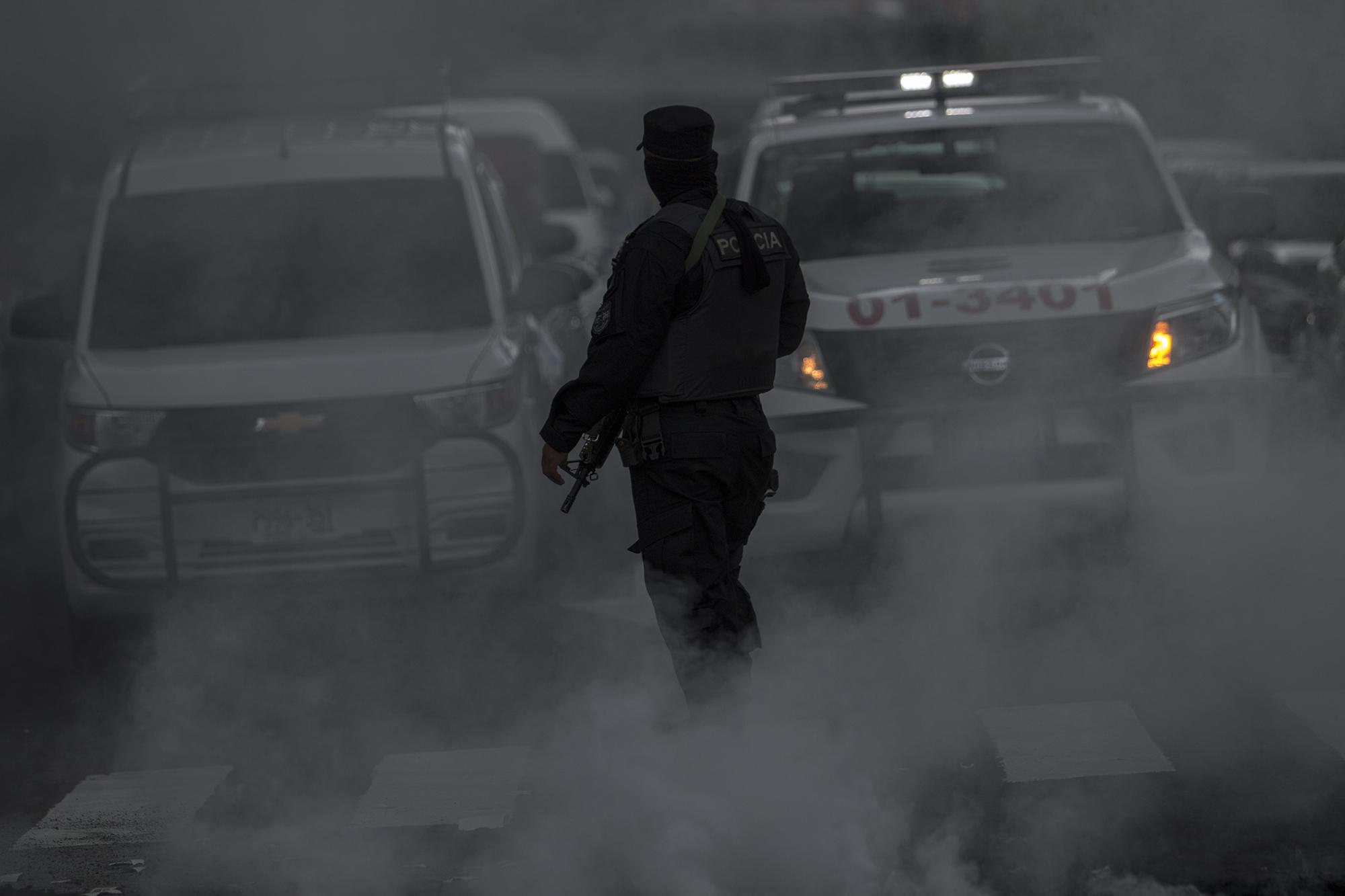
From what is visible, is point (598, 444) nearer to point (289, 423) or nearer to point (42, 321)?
point (289, 423)

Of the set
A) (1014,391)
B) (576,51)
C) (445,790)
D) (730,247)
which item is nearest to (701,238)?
(730,247)

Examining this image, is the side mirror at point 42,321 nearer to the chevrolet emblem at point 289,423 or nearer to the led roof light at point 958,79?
the chevrolet emblem at point 289,423

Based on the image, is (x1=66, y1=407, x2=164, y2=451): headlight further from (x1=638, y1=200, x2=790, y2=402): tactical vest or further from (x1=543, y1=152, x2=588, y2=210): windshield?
(x1=543, y1=152, x2=588, y2=210): windshield

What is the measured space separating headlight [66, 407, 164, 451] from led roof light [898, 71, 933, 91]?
2868mm

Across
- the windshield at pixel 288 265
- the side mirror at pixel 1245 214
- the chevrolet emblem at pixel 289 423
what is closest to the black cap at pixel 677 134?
the chevrolet emblem at pixel 289 423

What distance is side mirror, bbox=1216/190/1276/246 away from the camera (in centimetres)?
599

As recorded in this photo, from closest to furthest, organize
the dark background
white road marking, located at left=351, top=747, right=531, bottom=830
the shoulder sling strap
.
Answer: the shoulder sling strap, white road marking, located at left=351, top=747, right=531, bottom=830, the dark background

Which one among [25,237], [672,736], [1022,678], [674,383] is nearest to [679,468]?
[674,383]

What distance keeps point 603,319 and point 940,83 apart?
3022 mm

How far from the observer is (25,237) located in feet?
32.2

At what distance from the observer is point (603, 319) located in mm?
3779

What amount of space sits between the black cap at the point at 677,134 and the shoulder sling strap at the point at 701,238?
13 centimetres

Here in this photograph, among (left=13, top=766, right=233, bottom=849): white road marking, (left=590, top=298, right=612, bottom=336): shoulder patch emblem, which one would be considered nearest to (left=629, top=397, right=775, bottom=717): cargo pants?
(left=590, top=298, right=612, bottom=336): shoulder patch emblem

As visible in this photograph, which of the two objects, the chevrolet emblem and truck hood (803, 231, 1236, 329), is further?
the chevrolet emblem
